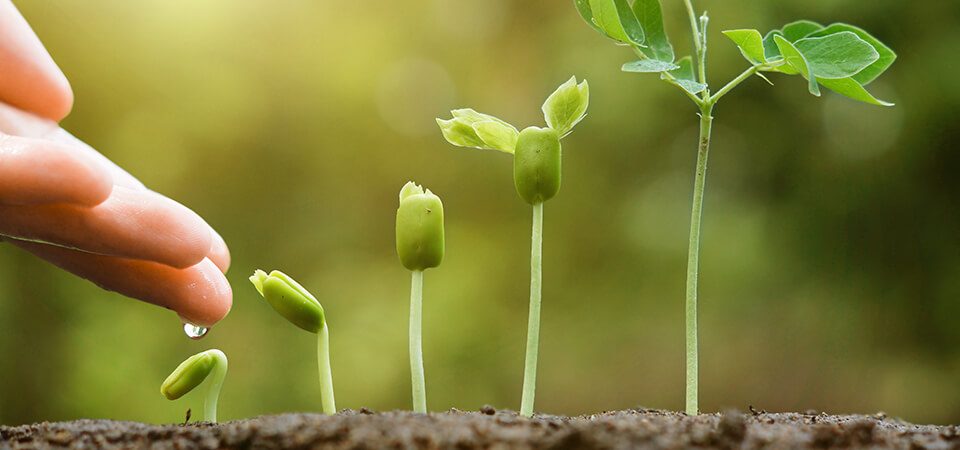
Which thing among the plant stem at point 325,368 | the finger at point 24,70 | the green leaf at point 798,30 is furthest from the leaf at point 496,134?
the finger at point 24,70

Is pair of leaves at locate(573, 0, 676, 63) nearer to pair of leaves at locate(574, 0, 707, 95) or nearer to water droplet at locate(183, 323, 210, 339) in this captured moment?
pair of leaves at locate(574, 0, 707, 95)

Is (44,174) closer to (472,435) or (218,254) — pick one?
(218,254)

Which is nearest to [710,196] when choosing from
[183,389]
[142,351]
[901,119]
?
[901,119]

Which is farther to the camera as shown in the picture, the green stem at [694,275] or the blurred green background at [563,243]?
the blurred green background at [563,243]

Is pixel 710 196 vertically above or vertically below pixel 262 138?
below

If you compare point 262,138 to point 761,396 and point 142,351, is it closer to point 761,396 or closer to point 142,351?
point 142,351

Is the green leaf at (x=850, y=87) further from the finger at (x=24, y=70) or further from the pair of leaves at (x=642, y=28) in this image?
the finger at (x=24, y=70)
